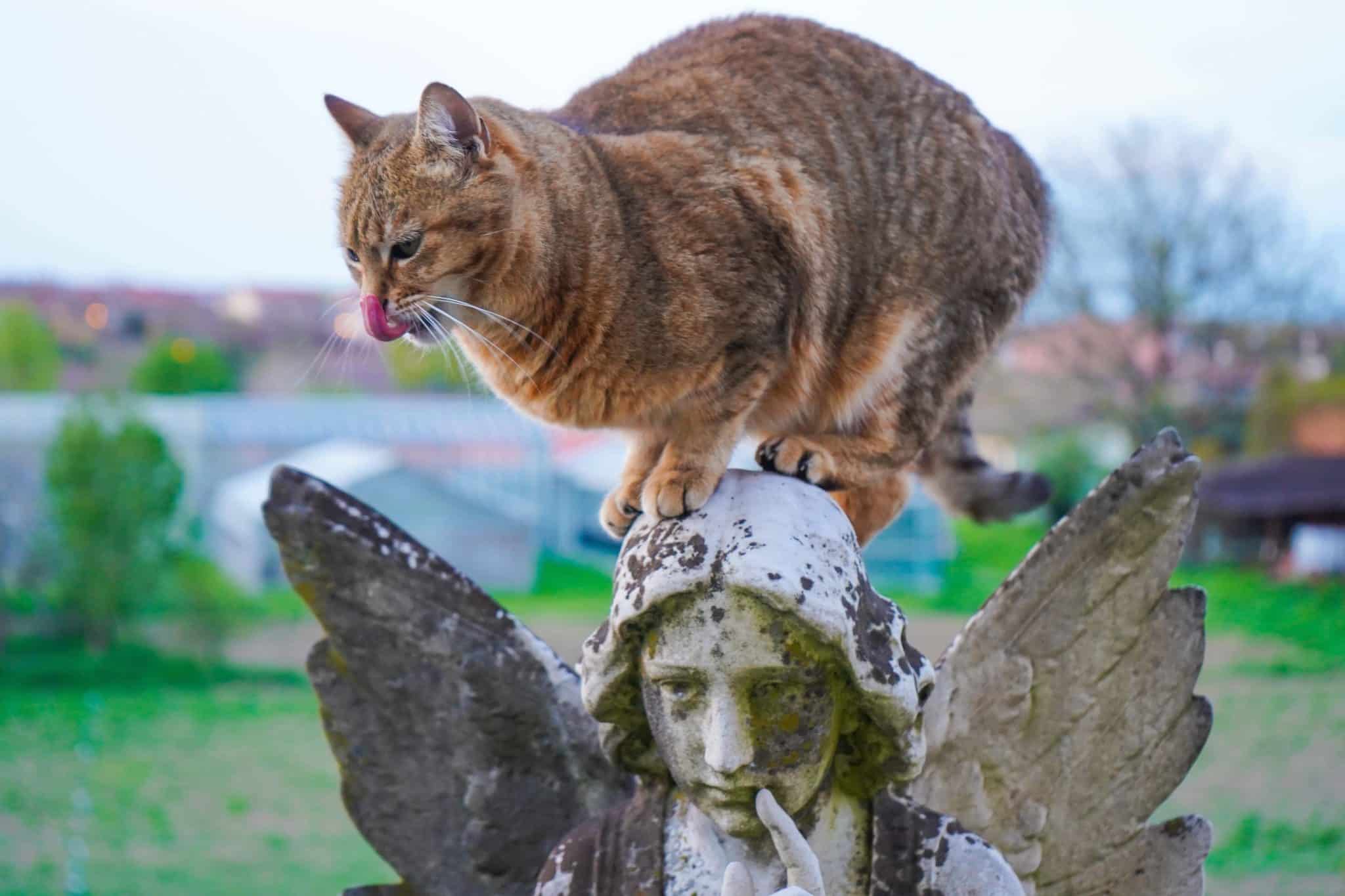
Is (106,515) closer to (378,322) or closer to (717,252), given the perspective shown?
(378,322)

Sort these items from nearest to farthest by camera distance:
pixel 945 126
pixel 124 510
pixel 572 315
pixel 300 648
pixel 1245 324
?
1. pixel 572 315
2. pixel 945 126
3. pixel 124 510
4. pixel 300 648
5. pixel 1245 324

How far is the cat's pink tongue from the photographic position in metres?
2.03

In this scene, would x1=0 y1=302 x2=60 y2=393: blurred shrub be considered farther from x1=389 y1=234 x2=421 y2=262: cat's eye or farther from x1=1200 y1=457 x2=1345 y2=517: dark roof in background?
x1=389 y1=234 x2=421 y2=262: cat's eye

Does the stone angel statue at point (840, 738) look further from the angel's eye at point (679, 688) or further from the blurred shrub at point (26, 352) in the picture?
the blurred shrub at point (26, 352)

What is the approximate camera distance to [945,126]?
246 centimetres

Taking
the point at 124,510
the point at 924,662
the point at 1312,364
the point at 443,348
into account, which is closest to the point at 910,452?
the point at 924,662

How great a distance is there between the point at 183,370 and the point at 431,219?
11725mm

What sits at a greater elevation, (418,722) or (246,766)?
(418,722)

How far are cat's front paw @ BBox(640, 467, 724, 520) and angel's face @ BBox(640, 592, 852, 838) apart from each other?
0.67ft

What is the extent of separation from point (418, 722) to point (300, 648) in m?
10.8

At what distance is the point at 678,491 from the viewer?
1.94m

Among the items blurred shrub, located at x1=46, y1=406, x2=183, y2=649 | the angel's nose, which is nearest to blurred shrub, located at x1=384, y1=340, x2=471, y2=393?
blurred shrub, located at x1=46, y1=406, x2=183, y2=649

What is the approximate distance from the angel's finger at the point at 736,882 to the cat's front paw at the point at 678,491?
1.69 ft

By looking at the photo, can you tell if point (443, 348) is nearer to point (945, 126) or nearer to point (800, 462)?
point (800, 462)
